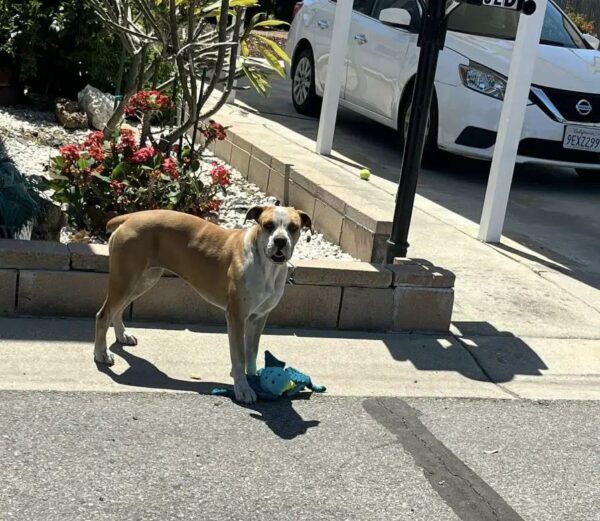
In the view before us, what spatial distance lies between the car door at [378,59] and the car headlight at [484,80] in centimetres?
82

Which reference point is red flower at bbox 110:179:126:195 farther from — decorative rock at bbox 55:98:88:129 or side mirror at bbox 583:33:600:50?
side mirror at bbox 583:33:600:50

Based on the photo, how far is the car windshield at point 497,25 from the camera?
1047 centimetres

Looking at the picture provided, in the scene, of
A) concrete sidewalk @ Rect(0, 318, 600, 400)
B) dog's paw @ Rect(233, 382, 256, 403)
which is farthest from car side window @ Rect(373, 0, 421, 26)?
dog's paw @ Rect(233, 382, 256, 403)

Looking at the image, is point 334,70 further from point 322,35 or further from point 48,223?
point 48,223

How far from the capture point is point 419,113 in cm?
645

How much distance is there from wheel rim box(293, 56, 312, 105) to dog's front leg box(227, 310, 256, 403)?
7.64 m

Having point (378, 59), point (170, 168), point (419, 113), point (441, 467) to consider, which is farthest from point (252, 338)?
point (378, 59)

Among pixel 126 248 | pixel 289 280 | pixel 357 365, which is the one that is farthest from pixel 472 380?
pixel 126 248

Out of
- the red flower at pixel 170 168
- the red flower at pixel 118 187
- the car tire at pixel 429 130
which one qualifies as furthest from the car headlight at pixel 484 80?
the red flower at pixel 118 187

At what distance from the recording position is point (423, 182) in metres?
9.98

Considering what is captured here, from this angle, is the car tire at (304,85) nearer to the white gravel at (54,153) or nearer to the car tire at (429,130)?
the car tire at (429,130)

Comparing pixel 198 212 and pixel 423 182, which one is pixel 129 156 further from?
pixel 423 182

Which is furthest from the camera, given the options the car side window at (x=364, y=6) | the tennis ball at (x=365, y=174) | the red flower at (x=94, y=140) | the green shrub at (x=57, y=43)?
the car side window at (x=364, y=6)

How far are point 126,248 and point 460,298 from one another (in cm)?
250
